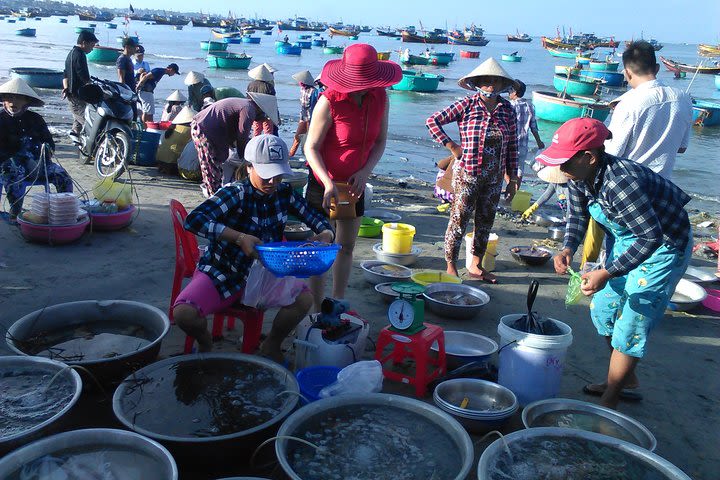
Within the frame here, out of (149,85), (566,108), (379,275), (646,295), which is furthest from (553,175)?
(566,108)

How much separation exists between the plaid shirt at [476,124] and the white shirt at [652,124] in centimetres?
82

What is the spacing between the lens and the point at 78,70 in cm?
791

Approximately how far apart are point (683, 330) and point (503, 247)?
2184mm

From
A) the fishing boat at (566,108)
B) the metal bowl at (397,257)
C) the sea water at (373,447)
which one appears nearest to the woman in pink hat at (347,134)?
the sea water at (373,447)

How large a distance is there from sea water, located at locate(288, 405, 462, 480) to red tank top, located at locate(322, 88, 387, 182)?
1.64 m

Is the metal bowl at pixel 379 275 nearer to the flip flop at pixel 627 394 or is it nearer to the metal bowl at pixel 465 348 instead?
the metal bowl at pixel 465 348

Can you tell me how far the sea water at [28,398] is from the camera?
7.98 ft

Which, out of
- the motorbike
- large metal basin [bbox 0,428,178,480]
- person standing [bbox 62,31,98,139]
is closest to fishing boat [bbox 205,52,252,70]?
person standing [bbox 62,31,98,139]

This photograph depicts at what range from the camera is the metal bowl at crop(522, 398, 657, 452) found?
2.82 meters

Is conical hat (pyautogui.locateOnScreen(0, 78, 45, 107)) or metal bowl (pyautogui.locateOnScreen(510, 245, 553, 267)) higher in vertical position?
conical hat (pyautogui.locateOnScreen(0, 78, 45, 107))

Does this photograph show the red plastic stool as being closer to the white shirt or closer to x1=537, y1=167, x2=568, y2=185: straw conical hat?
x1=537, y1=167, x2=568, y2=185: straw conical hat

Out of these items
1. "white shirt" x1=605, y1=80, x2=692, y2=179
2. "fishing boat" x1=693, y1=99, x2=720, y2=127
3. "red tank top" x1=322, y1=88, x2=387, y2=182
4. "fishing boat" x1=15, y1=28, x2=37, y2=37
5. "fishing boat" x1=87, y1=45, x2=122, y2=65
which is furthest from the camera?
"fishing boat" x1=15, y1=28, x2=37, y2=37

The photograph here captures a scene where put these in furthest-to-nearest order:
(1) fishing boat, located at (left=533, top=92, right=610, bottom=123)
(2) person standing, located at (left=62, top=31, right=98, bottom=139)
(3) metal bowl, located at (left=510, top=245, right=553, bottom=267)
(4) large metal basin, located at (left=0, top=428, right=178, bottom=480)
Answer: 1. (1) fishing boat, located at (left=533, top=92, right=610, bottom=123)
2. (2) person standing, located at (left=62, top=31, right=98, bottom=139)
3. (3) metal bowl, located at (left=510, top=245, right=553, bottom=267)
4. (4) large metal basin, located at (left=0, top=428, right=178, bottom=480)

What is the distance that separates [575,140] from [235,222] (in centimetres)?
178
